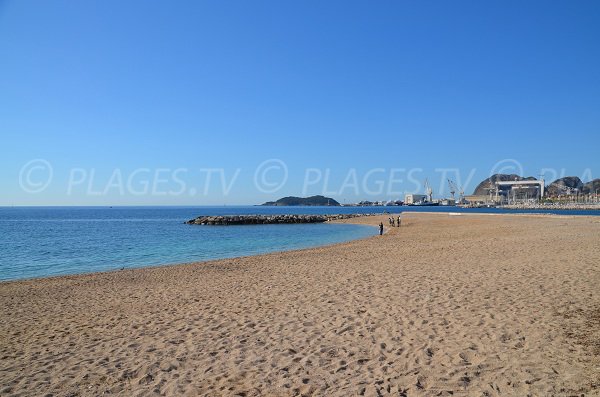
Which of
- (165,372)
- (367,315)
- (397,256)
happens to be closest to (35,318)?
(165,372)

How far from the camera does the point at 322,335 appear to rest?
6859 mm

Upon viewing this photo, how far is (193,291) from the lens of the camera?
1162cm

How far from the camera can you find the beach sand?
509 cm

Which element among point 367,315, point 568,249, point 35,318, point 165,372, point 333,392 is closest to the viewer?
point 333,392

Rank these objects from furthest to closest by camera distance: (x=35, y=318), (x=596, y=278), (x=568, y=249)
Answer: (x=568, y=249), (x=596, y=278), (x=35, y=318)

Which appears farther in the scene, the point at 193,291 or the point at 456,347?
the point at 193,291

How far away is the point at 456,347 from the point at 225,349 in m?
3.59

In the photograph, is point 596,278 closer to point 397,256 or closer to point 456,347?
point 456,347

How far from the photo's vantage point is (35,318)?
9180 millimetres

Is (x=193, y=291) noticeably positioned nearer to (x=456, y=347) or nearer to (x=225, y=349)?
(x=225, y=349)

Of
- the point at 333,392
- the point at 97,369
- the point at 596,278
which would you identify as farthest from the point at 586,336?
the point at 97,369

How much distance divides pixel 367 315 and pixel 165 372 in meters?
3.98

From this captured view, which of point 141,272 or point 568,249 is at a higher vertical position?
point 568,249

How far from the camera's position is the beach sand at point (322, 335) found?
5.09m
